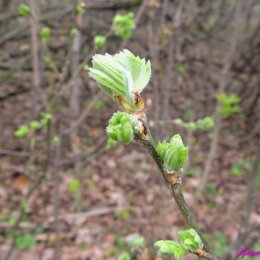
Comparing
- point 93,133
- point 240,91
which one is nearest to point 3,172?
point 93,133

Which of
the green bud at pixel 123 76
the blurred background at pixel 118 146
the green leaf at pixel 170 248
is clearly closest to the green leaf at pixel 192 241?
the green leaf at pixel 170 248

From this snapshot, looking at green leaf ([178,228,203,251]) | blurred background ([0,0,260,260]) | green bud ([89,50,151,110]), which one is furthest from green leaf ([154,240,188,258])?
blurred background ([0,0,260,260])

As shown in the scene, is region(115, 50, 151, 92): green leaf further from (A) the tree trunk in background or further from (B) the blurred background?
(A) the tree trunk in background

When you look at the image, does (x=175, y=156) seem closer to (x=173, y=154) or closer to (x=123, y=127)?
(x=173, y=154)

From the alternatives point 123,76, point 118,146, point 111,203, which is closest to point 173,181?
point 123,76

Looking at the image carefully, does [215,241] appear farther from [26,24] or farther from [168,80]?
[26,24]
